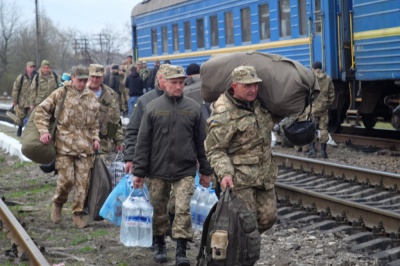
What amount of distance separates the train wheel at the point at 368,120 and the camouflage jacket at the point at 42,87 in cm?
607

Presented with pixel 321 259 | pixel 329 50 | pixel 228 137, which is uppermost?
pixel 329 50

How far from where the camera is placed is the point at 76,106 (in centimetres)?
915

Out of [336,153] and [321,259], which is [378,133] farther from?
[321,259]

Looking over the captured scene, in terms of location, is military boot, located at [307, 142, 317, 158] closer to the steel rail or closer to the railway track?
the railway track

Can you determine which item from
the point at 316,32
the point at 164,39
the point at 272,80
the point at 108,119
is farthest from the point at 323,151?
the point at 164,39

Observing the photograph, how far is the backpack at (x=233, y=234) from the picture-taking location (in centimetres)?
603

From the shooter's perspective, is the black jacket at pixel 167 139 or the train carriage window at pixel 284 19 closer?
the black jacket at pixel 167 139

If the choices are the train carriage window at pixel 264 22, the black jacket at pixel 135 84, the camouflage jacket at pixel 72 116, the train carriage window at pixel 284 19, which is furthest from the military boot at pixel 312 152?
the black jacket at pixel 135 84

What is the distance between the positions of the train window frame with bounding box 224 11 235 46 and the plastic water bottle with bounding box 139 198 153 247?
1298cm

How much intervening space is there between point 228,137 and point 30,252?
225 centimetres

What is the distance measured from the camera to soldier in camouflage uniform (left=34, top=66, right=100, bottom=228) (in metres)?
9.13

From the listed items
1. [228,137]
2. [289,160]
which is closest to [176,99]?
[228,137]

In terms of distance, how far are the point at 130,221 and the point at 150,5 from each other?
19053 millimetres

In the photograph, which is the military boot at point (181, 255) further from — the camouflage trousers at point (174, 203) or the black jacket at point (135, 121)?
the black jacket at point (135, 121)
